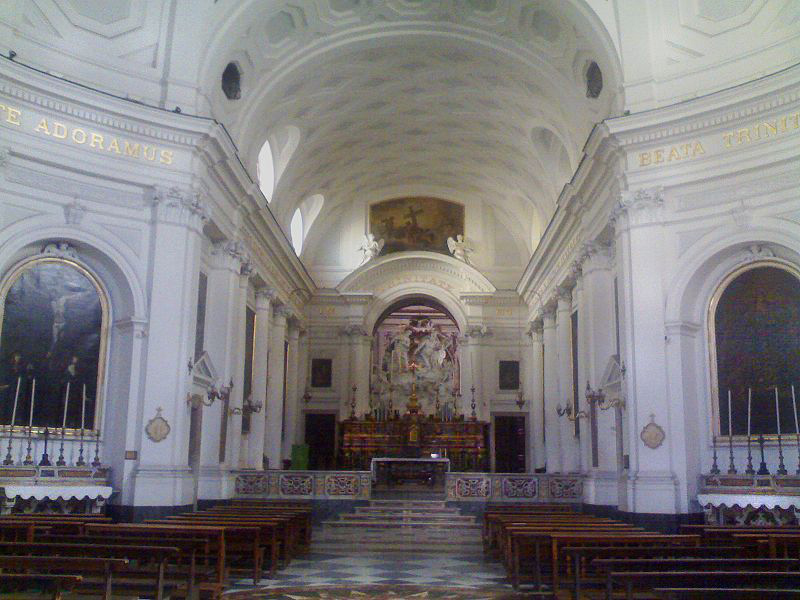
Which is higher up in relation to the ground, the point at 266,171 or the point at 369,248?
the point at 266,171

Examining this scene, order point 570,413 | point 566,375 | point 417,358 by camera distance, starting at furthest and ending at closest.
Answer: point 417,358
point 566,375
point 570,413

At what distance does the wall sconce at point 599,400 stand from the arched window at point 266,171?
1056 centimetres

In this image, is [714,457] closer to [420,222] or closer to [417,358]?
[420,222]

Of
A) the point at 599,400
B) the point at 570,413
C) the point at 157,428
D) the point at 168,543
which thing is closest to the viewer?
the point at 168,543

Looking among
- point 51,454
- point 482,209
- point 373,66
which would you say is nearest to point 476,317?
point 482,209

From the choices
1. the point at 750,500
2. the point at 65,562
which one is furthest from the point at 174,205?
the point at 750,500

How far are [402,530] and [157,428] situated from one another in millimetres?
5627

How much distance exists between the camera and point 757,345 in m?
14.7

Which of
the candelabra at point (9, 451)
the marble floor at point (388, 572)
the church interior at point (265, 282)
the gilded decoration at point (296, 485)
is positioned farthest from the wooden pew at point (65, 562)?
the gilded decoration at point (296, 485)

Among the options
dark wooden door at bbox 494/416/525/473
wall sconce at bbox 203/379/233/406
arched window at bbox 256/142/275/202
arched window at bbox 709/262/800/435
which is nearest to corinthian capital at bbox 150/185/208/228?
wall sconce at bbox 203/379/233/406

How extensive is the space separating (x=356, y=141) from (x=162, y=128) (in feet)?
35.7

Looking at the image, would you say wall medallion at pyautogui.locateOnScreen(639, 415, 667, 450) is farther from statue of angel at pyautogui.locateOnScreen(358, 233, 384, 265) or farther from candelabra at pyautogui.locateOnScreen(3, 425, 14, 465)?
statue of angel at pyautogui.locateOnScreen(358, 233, 384, 265)

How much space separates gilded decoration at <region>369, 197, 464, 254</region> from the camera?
3162 centimetres

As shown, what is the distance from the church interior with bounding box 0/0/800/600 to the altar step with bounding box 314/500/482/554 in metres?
0.11
